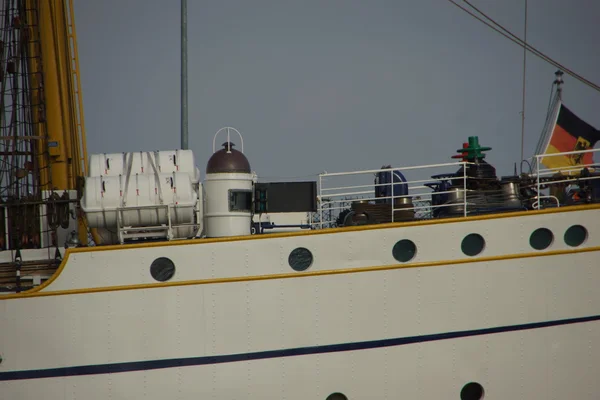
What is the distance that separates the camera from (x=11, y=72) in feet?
57.6

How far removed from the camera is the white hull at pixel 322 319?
12258 millimetres

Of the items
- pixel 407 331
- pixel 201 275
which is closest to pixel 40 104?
pixel 201 275

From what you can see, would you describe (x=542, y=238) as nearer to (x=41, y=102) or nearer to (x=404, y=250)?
(x=404, y=250)

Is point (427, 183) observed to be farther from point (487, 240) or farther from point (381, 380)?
point (381, 380)

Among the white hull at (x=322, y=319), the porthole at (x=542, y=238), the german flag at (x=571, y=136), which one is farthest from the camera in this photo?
the german flag at (x=571, y=136)

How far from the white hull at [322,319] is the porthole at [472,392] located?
0.10 m

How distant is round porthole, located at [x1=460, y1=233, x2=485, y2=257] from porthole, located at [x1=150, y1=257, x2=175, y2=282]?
16.3 feet

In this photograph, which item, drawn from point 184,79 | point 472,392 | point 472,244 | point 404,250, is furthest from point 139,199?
point 184,79

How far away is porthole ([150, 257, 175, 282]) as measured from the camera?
12359 millimetres

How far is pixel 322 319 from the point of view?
12.4 m

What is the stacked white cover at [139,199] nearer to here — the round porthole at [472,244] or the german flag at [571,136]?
the round porthole at [472,244]

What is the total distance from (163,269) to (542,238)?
6.50 m

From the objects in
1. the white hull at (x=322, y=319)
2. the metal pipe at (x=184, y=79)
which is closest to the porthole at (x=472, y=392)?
the white hull at (x=322, y=319)

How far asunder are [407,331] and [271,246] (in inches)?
107
